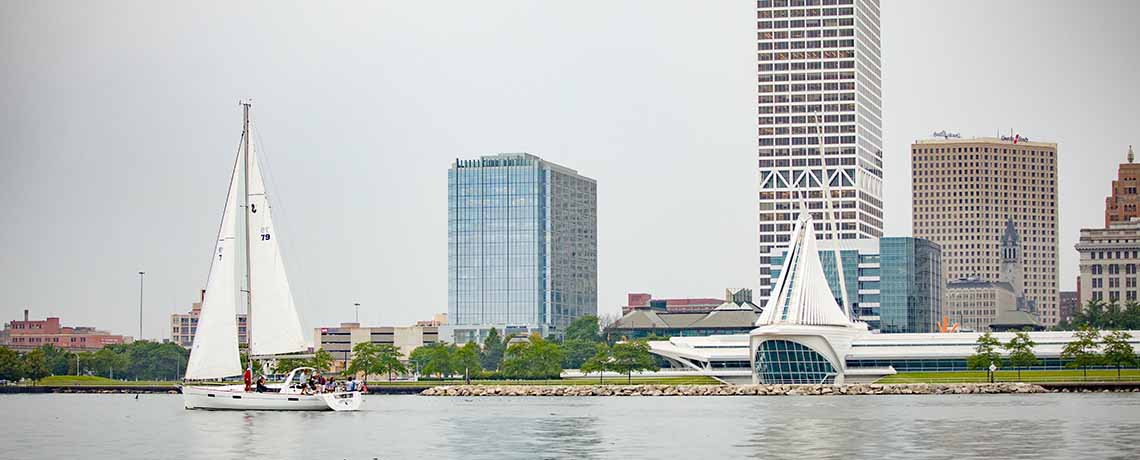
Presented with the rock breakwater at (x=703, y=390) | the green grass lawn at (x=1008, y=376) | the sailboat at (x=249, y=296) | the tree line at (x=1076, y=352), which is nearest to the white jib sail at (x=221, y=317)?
the sailboat at (x=249, y=296)

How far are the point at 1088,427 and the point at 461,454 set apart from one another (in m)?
33.0

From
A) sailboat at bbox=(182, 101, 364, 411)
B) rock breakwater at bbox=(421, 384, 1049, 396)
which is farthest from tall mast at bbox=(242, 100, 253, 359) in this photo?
rock breakwater at bbox=(421, 384, 1049, 396)

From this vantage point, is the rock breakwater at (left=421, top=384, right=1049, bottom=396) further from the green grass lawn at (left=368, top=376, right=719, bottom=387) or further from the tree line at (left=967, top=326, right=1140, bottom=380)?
the tree line at (left=967, top=326, right=1140, bottom=380)

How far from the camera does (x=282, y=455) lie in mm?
72250

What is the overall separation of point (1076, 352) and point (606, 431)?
323ft

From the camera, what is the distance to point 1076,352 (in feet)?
571

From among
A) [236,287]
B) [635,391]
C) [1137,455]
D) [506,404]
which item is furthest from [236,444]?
[635,391]

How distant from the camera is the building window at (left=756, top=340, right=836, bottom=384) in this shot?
609 feet

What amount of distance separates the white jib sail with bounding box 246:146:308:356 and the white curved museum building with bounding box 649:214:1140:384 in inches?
3410

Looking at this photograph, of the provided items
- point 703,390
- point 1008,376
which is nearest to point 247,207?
point 703,390

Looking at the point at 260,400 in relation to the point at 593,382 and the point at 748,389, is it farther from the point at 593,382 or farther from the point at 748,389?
the point at 593,382

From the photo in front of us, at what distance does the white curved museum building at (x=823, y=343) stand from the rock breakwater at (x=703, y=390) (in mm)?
11364

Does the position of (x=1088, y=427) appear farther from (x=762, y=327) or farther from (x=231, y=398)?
(x=762, y=327)

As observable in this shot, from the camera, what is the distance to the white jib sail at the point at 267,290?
106438 millimetres
